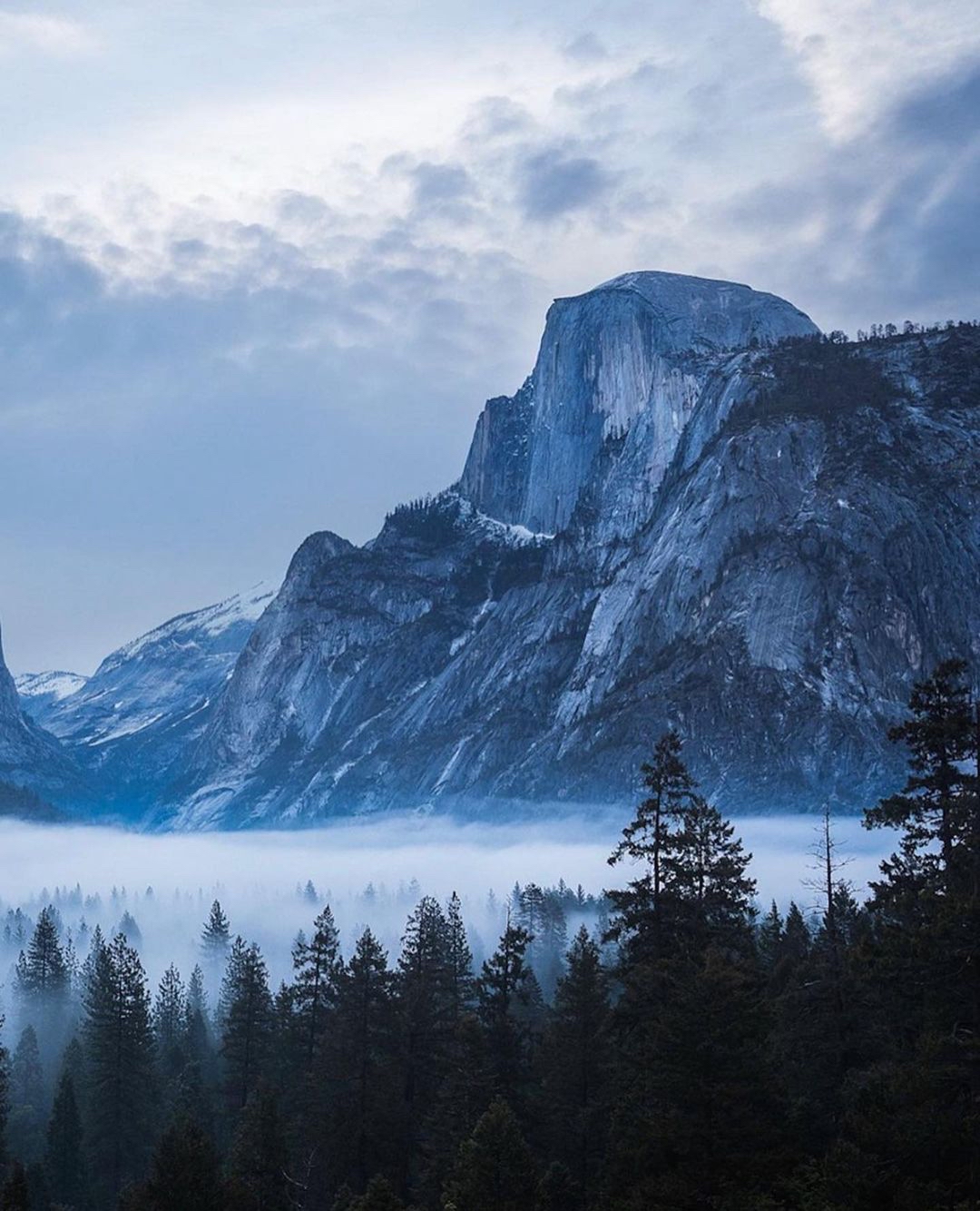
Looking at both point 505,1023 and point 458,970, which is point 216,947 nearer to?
point 458,970

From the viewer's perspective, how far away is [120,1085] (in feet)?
268

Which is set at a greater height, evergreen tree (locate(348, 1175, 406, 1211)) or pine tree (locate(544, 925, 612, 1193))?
pine tree (locate(544, 925, 612, 1193))

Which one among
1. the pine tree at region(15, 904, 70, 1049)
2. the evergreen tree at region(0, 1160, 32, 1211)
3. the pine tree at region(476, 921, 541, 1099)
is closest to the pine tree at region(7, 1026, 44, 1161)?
the pine tree at region(15, 904, 70, 1049)

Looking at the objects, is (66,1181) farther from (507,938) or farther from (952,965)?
(952,965)

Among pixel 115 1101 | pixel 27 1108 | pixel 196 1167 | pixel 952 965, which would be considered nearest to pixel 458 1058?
pixel 196 1167

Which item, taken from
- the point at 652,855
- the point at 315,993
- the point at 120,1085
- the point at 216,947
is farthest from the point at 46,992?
the point at 652,855

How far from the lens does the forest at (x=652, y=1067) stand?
3412cm

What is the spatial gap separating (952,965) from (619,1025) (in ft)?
56.5

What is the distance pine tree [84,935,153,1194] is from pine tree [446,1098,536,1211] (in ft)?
147

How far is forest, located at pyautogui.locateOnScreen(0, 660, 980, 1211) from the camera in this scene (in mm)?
34125

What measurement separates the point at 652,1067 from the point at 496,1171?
5287 millimetres

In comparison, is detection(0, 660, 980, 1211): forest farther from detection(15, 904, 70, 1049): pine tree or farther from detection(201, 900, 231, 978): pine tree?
detection(201, 900, 231, 978): pine tree

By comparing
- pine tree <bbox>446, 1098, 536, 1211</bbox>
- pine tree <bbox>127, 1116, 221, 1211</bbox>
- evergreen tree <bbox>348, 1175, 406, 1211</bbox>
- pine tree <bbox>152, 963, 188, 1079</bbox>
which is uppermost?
pine tree <bbox>446, 1098, 536, 1211</bbox>

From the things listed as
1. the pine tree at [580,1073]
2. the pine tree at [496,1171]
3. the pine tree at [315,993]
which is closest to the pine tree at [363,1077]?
the pine tree at [580,1073]
